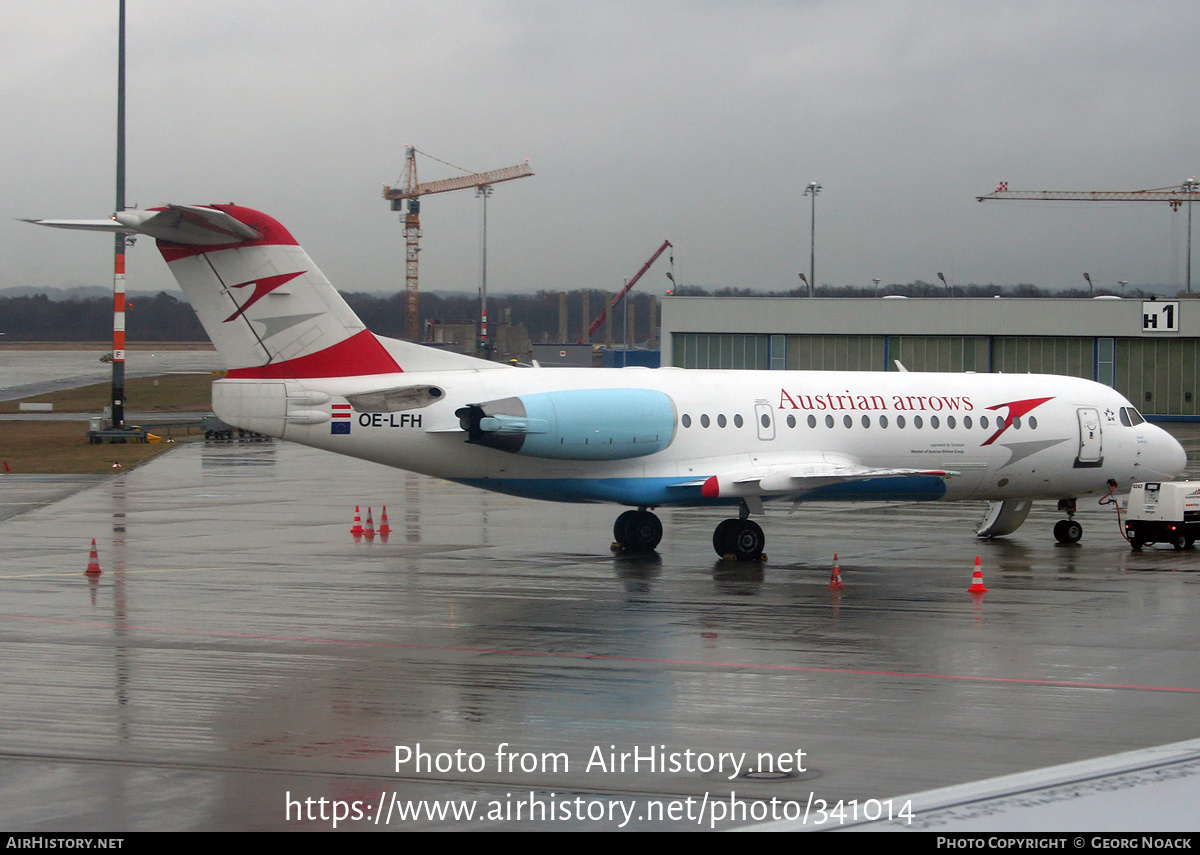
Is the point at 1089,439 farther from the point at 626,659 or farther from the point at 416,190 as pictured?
the point at 416,190

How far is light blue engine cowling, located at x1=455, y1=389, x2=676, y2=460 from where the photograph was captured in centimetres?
2128

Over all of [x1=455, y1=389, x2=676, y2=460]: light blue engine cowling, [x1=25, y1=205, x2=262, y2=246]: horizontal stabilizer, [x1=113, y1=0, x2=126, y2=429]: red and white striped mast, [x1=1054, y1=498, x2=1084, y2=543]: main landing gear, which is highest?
[x1=113, y1=0, x2=126, y2=429]: red and white striped mast

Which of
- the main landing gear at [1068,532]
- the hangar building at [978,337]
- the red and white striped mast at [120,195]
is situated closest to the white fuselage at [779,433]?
the main landing gear at [1068,532]

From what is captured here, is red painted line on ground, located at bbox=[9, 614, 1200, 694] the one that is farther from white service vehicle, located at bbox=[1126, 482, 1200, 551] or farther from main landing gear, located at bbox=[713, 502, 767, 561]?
white service vehicle, located at bbox=[1126, 482, 1200, 551]

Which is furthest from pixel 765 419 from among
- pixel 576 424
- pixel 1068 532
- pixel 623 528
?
pixel 1068 532

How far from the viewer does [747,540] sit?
2241 cm

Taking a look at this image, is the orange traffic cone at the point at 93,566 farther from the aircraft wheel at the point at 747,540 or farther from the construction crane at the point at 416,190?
the construction crane at the point at 416,190

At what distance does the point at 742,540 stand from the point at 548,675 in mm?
9750

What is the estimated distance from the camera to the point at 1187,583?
66.6 feet

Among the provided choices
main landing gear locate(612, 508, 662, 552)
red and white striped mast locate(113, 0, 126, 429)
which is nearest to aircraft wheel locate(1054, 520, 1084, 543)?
main landing gear locate(612, 508, 662, 552)

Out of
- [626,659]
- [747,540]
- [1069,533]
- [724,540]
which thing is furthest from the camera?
[1069,533]

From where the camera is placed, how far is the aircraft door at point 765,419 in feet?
78.0

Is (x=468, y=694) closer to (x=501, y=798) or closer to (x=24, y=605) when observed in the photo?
(x=501, y=798)

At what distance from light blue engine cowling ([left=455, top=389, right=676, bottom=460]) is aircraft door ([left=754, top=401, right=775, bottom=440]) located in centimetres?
179
